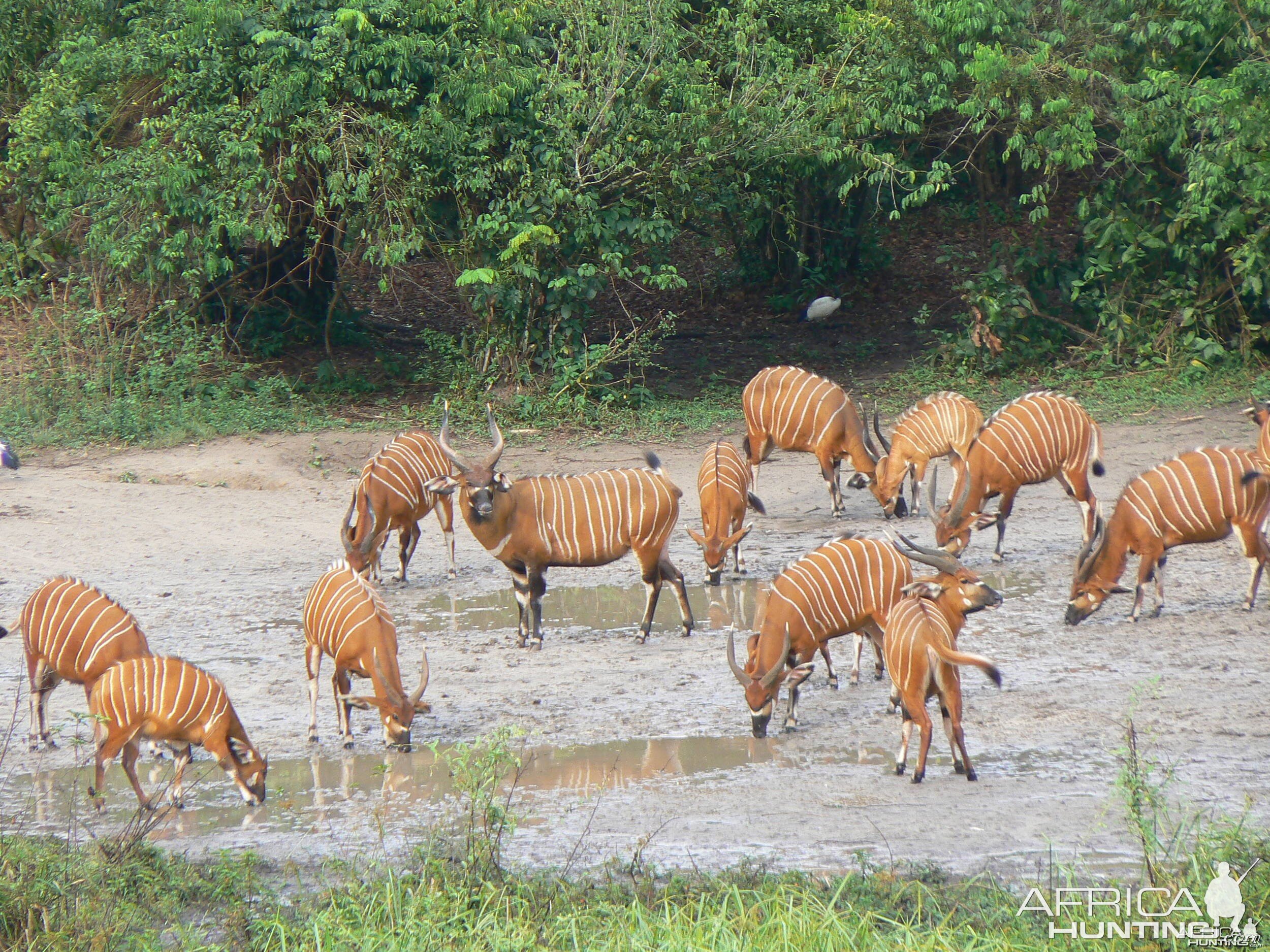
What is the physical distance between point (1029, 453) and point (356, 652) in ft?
17.5

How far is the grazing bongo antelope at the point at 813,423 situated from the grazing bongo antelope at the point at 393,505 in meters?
3.03

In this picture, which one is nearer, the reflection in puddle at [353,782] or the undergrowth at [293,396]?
the reflection in puddle at [353,782]

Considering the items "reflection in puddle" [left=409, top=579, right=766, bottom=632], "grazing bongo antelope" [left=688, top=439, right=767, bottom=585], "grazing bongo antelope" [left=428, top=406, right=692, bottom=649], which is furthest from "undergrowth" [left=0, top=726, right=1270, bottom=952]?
"grazing bongo antelope" [left=688, top=439, right=767, bottom=585]

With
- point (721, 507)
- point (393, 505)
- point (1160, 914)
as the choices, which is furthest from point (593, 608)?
point (1160, 914)

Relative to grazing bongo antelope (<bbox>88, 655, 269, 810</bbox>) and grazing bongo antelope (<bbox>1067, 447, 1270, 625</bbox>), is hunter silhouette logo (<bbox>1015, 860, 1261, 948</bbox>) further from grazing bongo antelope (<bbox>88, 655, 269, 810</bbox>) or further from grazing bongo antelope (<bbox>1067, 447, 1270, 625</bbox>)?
grazing bongo antelope (<bbox>1067, 447, 1270, 625</bbox>)

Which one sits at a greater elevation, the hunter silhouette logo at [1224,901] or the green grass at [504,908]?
the hunter silhouette logo at [1224,901]

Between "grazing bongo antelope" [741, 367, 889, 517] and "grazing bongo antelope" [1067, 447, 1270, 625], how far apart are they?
3057mm

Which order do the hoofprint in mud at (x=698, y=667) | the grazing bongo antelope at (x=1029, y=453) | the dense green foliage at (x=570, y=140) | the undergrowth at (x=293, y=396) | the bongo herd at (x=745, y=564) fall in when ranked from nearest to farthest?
the hoofprint in mud at (x=698, y=667), the bongo herd at (x=745, y=564), the grazing bongo antelope at (x=1029, y=453), the dense green foliage at (x=570, y=140), the undergrowth at (x=293, y=396)

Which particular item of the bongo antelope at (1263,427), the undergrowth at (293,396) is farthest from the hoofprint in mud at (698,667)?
the undergrowth at (293,396)

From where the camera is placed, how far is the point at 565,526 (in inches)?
332

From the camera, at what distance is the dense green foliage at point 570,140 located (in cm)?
1335

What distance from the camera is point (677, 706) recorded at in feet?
23.1

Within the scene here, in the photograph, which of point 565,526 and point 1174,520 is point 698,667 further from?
point 1174,520

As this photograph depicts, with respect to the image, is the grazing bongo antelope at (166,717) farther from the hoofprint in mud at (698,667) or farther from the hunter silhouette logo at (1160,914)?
the hunter silhouette logo at (1160,914)
